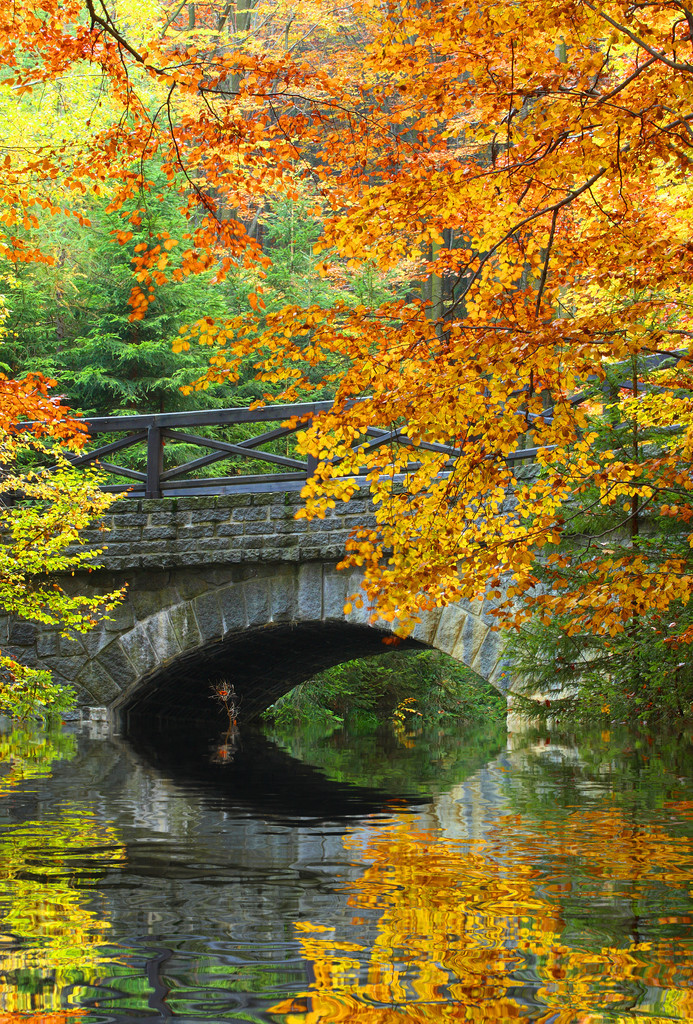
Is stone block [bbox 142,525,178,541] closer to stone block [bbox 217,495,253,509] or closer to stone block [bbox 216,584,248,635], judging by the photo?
stone block [bbox 217,495,253,509]

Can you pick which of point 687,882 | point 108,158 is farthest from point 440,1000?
point 108,158

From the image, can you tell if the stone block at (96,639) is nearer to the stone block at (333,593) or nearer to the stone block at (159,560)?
the stone block at (159,560)

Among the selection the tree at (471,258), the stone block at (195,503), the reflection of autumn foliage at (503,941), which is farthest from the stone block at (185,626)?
the reflection of autumn foliage at (503,941)

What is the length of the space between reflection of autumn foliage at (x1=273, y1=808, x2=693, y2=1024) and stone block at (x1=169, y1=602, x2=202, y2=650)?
Result: 6862mm

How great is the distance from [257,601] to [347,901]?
24.9ft

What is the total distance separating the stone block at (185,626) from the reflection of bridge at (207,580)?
0.01 metres

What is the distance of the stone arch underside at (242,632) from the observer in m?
9.97

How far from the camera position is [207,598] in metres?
11.1

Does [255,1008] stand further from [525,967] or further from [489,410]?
[489,410]

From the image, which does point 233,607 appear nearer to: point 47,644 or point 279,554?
point 279,554

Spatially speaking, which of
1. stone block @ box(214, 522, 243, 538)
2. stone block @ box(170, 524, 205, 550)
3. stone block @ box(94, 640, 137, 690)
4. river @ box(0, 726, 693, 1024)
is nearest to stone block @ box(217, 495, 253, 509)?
stone block @ box(214, 522, 243, 538)

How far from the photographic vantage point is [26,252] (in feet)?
22.7

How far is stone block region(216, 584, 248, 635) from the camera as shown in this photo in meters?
11.0

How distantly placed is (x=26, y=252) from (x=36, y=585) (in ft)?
17.9
